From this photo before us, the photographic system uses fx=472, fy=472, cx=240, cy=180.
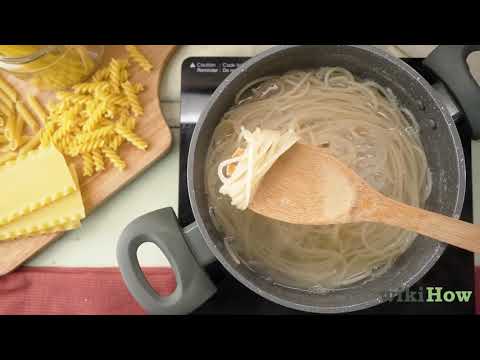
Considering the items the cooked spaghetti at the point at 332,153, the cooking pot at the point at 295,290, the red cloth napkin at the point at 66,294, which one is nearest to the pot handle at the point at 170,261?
the cooking pot at the point at 295,290

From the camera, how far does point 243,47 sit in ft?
4.63

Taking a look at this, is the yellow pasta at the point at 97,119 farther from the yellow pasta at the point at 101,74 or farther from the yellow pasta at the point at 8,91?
the yellow pasta at the point at 8,91

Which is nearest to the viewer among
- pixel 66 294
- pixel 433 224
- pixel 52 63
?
pixel 433 224

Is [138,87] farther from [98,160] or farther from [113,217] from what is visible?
[113,217]

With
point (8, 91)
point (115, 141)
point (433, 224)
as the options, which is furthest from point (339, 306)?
point (8, 91)

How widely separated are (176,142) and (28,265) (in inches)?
22.2

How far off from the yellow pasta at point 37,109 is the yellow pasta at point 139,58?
303 millimetres

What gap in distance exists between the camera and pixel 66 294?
53.4 inches

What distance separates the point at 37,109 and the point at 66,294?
0.54 metres

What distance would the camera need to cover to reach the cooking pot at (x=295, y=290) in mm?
1078

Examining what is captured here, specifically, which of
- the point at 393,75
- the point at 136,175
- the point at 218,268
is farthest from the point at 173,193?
the point at 393,75

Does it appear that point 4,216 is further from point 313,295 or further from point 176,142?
point 313,295

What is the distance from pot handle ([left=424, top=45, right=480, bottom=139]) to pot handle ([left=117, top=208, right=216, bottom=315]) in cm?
72

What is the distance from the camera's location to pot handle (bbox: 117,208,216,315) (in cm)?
111
